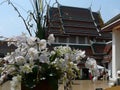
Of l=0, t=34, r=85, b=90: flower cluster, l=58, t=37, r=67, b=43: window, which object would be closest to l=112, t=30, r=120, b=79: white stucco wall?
l=0, t=34, r=85, b=90: flower cluster

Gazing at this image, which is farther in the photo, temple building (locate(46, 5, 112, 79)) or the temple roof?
the temple roof

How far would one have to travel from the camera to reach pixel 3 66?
217 centimetres

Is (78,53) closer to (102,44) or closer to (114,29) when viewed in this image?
(114,29)

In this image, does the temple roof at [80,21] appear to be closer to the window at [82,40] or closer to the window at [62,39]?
the window at [82,40]

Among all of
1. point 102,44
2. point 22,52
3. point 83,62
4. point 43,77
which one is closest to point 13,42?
point 22,52

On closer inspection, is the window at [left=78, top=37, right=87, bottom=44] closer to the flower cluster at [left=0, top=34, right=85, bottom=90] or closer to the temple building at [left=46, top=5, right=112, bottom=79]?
the temple building at [left=46, top=5, right=112, bottom=79]

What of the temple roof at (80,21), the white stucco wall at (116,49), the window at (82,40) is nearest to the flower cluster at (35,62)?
the white stucco wall at (116,49)

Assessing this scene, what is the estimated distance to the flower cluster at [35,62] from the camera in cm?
204

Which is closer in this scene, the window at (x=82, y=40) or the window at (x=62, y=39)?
the window at (x=62, y=39)

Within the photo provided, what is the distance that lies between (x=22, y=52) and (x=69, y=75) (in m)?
0.30

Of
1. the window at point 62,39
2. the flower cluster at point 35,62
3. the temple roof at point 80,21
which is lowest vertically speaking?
the flower cluster at point 35,62

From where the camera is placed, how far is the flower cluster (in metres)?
2.04

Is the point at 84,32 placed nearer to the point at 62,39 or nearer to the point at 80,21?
the point at 80,21

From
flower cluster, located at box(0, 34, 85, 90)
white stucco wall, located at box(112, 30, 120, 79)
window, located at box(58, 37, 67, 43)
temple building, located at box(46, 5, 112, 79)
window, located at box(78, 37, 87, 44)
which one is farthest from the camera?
window, located at box(78, 37, 87, 44)
